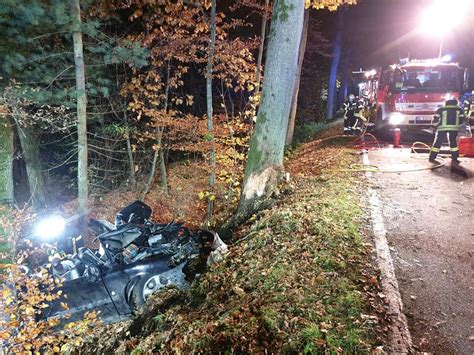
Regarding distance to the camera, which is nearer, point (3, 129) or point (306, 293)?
point (306, 293)

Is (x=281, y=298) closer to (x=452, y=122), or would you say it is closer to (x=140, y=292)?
(x=140, y=292)

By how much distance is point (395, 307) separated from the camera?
348 cm

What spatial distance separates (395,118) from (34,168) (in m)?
13.0

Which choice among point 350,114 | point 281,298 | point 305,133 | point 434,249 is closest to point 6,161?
point 281,298

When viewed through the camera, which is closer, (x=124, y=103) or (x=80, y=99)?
(x=80, y=99)

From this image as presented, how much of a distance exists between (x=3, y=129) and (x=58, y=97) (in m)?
2.75

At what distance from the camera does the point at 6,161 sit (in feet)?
34.0

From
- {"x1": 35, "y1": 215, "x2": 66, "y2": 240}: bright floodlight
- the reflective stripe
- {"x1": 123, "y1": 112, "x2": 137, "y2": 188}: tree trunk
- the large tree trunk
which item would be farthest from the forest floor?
{"x1": 123, "y1": 112, "x2": 137, "y2": 188}: tree trunk

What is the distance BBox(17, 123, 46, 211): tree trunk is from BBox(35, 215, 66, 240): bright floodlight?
5.85 metres

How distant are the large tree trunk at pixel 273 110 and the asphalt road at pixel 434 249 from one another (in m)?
2.29

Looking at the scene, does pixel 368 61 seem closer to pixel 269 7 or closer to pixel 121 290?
pixel 269 7

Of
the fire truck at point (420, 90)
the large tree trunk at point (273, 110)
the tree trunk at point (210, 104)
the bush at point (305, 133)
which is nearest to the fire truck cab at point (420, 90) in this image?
the fire truck at point (420, 90)

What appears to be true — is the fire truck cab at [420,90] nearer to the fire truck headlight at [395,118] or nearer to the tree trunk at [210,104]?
the fire truck headlight at [395,118]

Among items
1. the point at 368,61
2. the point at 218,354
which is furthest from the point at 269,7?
the point at 368,61
